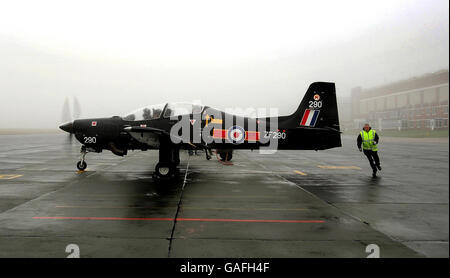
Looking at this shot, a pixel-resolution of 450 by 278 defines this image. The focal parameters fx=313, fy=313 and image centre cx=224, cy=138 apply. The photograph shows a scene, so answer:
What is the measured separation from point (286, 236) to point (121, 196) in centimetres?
473

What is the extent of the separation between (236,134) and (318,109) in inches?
146

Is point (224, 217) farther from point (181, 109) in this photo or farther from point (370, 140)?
point (370, 140)

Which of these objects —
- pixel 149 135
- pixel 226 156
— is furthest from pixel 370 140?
pixel 149 135

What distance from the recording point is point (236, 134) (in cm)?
1220

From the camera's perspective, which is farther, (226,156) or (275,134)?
(226,156)

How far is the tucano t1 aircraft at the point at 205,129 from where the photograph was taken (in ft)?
38.2

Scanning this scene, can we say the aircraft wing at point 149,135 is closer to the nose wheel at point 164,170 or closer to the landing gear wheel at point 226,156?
the nose wheel at point 164,170

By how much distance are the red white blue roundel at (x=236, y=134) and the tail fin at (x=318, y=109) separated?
209 cm

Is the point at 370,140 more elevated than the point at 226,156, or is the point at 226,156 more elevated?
the point at 370,140

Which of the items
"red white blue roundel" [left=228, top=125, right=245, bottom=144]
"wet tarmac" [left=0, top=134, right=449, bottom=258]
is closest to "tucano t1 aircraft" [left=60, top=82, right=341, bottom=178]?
"red white blue roundel" [left=228, top=125, right=245, bottom=144]

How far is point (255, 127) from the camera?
1234cm

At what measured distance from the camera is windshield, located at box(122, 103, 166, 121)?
39.1ft

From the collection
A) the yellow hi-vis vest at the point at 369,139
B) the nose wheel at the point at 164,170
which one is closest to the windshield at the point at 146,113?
the nose wheel at the point at 164,170
